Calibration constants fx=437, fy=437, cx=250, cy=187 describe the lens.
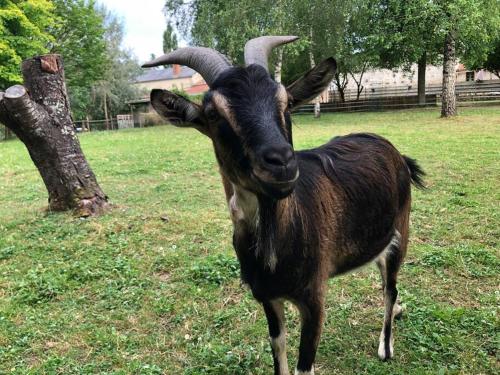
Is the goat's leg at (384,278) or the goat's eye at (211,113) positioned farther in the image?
the goat's leg at (384,278)

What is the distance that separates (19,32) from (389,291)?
92.2ft

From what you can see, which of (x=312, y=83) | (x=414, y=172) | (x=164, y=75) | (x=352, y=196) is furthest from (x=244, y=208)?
(x=164, y=75)

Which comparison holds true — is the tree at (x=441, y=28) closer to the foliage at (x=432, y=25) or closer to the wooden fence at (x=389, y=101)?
the foliage at (x=432, y=25)

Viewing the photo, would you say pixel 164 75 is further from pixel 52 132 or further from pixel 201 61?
pixel 201 61

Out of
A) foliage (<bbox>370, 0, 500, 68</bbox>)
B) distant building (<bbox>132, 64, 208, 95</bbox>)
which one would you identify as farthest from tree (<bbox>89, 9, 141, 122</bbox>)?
foliage (<bbox>370, 0, 500, 68</bbox>)

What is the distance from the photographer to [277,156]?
6.41 ft

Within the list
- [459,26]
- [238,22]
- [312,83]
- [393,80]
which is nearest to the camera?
[312,83]

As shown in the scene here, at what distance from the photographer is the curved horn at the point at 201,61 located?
269 cm

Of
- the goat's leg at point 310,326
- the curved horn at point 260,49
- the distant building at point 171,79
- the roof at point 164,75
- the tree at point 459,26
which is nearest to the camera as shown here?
the goat's leg at point 310,326

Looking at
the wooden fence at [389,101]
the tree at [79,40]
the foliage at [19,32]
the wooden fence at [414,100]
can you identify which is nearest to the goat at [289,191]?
the wooden fence at [389,101]

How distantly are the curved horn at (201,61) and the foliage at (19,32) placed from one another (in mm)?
24664

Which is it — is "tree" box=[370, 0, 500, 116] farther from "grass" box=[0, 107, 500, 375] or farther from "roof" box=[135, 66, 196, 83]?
"roof" box=[135, 66, 196, 83]

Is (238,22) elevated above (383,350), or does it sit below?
above

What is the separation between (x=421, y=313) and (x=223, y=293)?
5.90ft
